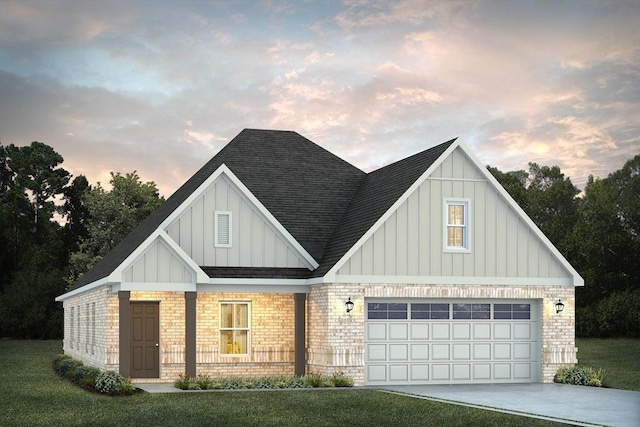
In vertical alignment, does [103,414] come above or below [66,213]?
below

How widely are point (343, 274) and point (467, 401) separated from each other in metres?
5.83

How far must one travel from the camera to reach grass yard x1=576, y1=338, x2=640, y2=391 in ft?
99.7

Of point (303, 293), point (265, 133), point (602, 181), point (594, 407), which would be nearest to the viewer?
point (594, 407)

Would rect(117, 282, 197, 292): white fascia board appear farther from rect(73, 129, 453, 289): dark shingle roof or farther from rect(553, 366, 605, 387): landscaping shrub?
rect(553, 366, 605, 387): landscaping shrub

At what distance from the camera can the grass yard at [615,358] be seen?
3039 cm

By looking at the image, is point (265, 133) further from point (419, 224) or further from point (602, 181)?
point (602, 181)

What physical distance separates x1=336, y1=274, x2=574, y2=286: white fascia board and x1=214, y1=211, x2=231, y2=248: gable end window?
3.98 m

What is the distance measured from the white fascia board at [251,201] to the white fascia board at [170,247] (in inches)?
86.2

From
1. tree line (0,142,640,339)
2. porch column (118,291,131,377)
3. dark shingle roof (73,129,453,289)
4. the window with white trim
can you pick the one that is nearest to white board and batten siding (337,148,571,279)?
dark shingle roof (73,129,453,289)

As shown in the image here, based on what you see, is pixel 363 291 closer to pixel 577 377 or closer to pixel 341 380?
pixel 341 380

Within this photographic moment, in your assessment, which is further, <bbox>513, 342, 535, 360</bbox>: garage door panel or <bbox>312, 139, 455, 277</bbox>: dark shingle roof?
<bbox>513, 342, 535, 360</bbox>: garage door panel

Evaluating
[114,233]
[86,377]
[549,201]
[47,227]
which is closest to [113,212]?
[114,233]

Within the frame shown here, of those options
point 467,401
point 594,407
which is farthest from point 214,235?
point 594,407

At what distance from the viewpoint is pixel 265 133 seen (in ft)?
113
